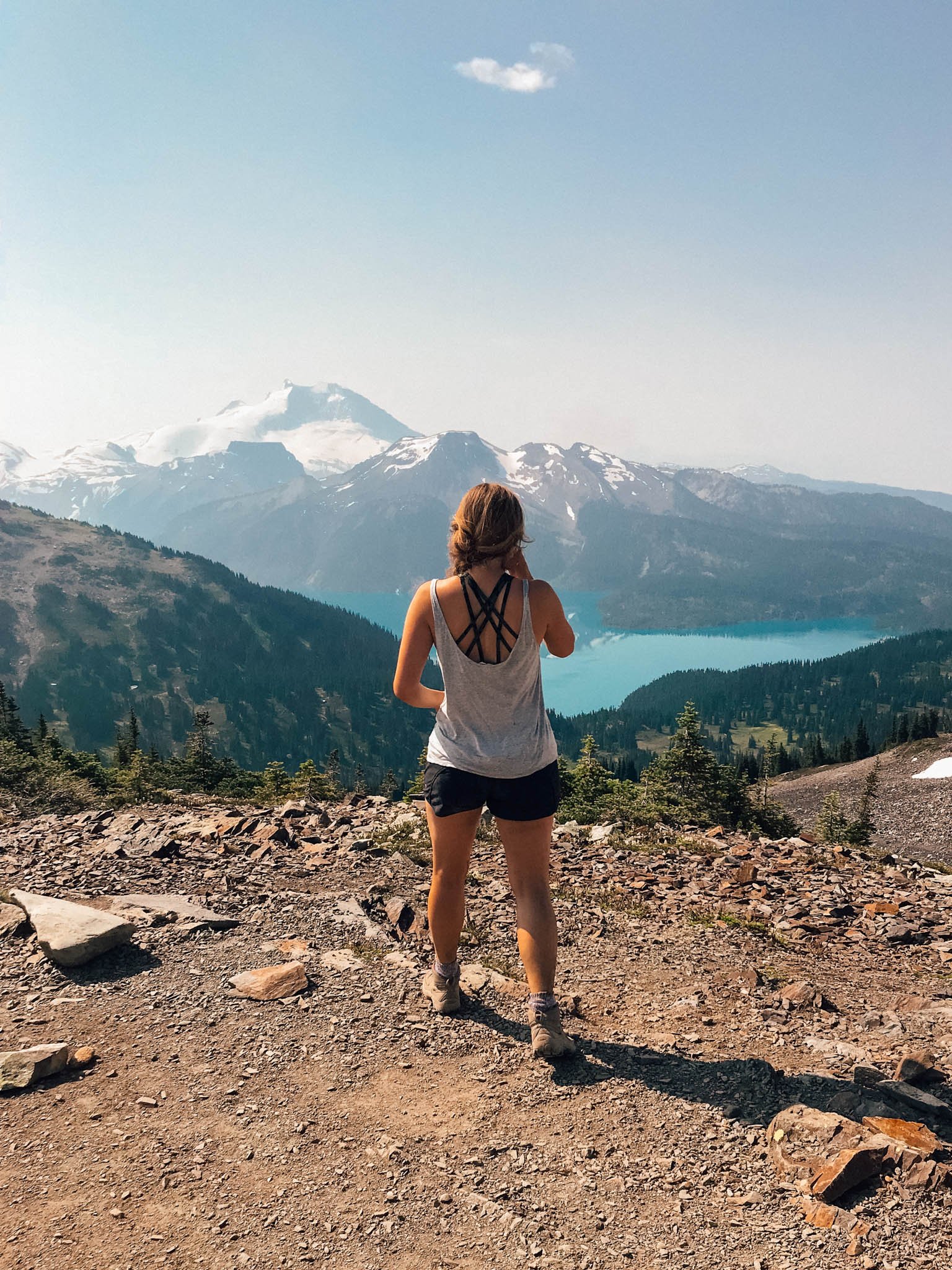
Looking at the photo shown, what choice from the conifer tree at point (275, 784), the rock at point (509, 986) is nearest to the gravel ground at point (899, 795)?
the conifer tree at point (275, 784)

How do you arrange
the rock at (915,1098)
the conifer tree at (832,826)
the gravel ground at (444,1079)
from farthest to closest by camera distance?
the conifer tree at (832,826)
the rock at (915,1098)
the gravel ground at (444,1079)

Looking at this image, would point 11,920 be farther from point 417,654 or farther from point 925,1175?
point 925,1175

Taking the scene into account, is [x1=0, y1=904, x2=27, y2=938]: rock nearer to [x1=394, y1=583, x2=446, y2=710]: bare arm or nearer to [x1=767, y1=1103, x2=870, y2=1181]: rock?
[x1=394, y1=583, x2=446, y2=710]: bare arm

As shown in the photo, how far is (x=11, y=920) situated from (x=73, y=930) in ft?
3.08

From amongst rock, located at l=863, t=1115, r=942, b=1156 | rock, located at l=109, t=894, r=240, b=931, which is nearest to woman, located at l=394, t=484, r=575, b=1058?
rock, located at l=863, t=1115, r=942, b=1156

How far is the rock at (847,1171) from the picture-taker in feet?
12.1

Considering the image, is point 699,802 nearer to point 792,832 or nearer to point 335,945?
point 792,832

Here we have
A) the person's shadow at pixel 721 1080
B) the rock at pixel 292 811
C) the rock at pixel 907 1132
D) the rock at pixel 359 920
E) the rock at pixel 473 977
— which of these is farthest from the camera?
the rock at pixel 292 811

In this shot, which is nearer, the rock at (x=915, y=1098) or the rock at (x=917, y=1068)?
the rock at (x=915, y=1098)

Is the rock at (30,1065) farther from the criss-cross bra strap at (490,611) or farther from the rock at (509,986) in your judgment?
the criss-cross bra strap at (490,611)

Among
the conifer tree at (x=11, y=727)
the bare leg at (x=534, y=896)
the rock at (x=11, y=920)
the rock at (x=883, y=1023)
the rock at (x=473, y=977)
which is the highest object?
the bare leg at (x=534, y=896)

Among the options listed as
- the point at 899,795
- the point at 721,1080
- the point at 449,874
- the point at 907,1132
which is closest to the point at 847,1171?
the point at 907,1132

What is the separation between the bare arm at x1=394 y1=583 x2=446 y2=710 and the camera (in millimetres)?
4836

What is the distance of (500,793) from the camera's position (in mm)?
4941
